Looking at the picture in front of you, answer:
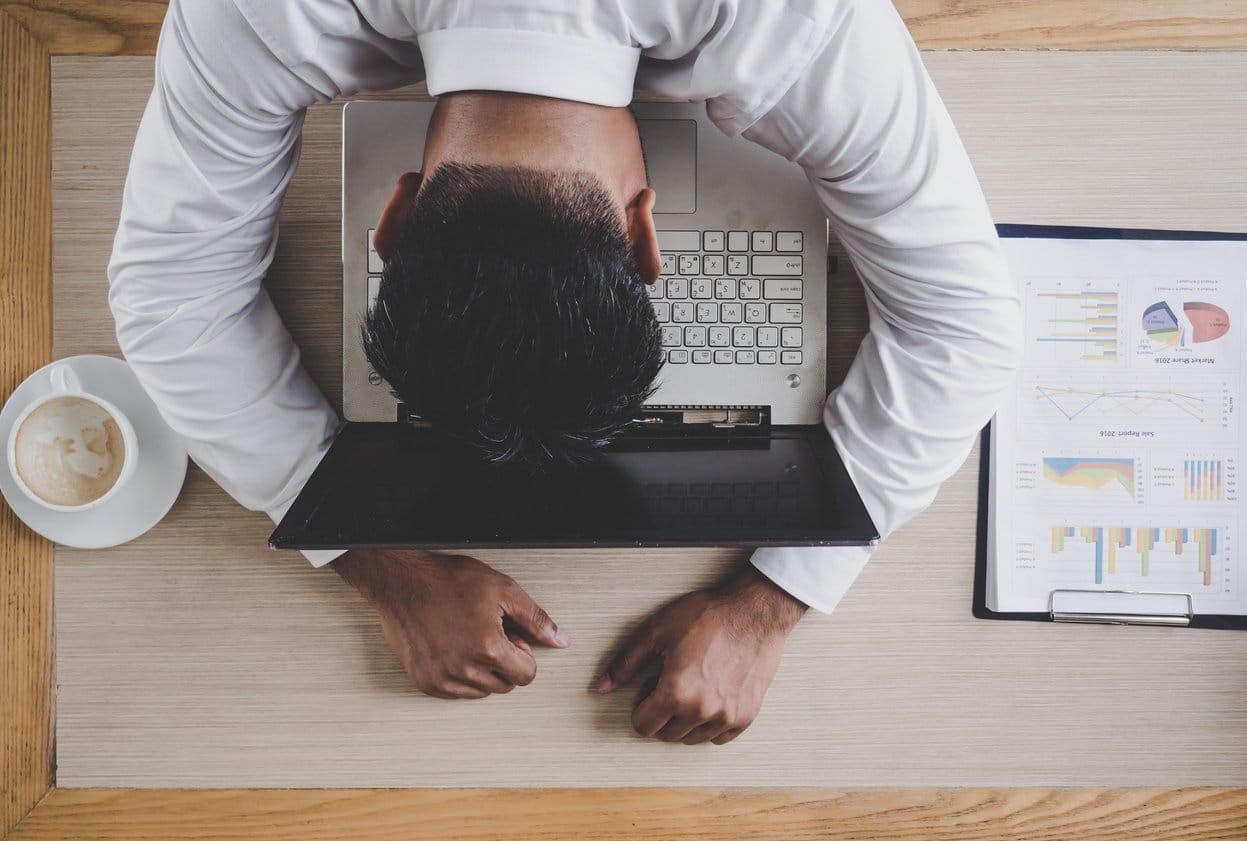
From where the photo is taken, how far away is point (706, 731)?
0.71m

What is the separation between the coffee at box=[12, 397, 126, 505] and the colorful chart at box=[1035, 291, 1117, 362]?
82cm

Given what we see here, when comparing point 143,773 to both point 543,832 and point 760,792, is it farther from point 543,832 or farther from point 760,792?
point 760,792

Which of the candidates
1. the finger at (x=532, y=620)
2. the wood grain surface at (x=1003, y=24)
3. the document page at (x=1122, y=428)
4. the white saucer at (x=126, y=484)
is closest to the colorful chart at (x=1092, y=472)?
the document page at (x=1122, y=428)

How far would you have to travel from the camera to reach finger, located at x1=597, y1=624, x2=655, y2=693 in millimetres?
709

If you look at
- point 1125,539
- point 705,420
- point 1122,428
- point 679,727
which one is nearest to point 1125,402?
point 1122,428

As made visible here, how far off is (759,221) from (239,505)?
0.53 m

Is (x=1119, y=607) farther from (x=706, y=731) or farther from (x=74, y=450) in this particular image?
(x=74, y=450)

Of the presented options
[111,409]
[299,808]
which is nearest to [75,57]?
[111,409]

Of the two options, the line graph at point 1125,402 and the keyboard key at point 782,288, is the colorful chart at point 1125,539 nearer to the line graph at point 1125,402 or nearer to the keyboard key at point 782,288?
the line graph at point 1125,402

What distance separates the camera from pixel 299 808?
723mm

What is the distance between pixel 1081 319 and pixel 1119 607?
0.26 m

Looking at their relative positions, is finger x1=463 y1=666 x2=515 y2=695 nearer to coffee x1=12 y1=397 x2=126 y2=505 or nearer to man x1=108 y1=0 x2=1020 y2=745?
man x1=108 y1=0 x2=1020 y2=745

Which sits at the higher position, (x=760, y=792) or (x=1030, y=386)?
(x=1030, y=386)

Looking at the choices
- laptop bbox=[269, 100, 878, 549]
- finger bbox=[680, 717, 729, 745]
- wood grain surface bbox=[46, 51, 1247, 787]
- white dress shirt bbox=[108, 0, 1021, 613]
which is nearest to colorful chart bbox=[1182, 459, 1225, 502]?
wood grain surface bbox=[46, 51, 1247, 787]
